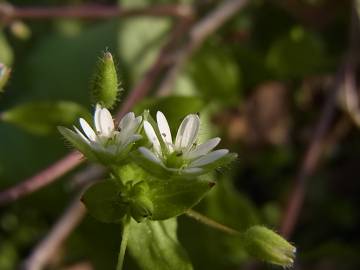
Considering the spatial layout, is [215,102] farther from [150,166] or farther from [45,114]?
[150,166]

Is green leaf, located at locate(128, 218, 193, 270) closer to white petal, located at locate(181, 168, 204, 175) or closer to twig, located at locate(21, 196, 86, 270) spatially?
white petal, located at locate(181, 168, 204, 175)

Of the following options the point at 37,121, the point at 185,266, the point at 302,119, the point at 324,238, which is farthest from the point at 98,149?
the point at 302,119

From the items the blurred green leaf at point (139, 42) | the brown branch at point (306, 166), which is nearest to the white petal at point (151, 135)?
the brown branch at point (306, 166)

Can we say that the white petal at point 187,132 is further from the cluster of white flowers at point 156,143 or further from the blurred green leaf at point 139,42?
the blurred green leaf at point 139,42

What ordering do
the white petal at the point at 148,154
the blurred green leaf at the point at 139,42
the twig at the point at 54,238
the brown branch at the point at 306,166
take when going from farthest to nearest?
the blurred green leaf at the point at 139,42 → the brown branch at the point at 306,166 → the twig at the point at 54,238 → the white petal at the point at 148,154

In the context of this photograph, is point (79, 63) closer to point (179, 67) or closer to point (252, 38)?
point (179, 67)

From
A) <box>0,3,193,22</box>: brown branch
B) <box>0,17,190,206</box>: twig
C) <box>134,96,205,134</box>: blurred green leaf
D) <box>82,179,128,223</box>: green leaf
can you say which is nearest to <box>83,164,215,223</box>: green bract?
<box>82,179,128,223</box>: green leaf

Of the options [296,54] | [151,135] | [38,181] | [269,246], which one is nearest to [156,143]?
[151,135]
